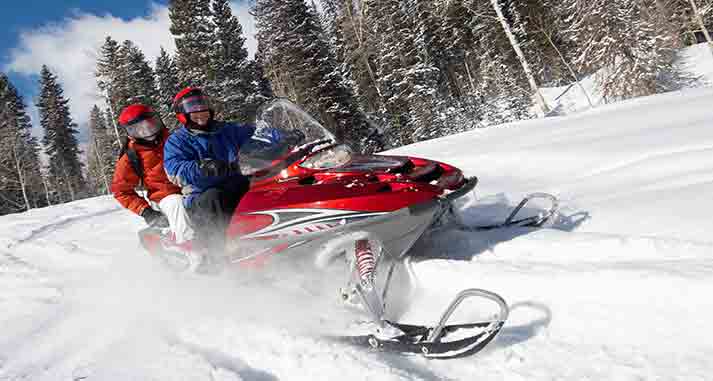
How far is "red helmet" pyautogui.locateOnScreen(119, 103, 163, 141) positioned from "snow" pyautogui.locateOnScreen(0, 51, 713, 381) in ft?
4.38

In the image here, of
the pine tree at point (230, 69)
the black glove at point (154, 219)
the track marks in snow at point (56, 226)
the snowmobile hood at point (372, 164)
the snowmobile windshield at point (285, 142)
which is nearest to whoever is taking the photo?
the snowmobile hood at point (372, 164)

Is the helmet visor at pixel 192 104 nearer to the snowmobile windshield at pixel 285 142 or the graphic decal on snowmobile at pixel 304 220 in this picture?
the snowmobile windshield at pixel 285 142

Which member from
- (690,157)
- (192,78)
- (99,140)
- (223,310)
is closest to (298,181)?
(223,310)

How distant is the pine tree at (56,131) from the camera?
122 ft

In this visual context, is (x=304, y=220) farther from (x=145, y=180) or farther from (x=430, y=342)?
(x=145, y=180)

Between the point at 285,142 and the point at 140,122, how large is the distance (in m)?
1.68

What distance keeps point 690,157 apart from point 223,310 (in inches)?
168

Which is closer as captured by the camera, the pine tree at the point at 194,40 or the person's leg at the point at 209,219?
the person's leg at the point at 209,219

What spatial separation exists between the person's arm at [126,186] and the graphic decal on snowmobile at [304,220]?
1663 millimetres

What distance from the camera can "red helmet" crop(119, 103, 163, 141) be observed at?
4168mm

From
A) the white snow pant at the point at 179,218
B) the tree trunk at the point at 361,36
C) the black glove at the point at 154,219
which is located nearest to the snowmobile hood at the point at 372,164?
the white snow pant at the point at 179,218

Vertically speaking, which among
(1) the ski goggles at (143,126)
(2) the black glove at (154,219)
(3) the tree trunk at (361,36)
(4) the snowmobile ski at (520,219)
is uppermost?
(3) the tree trunk at (361,36)

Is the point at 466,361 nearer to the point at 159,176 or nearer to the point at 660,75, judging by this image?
→ the point at 159,176

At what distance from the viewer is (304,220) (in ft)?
10.0
